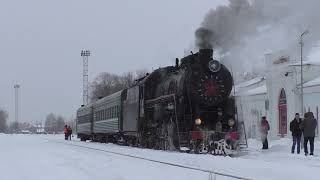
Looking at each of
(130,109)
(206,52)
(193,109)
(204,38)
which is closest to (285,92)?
(130,109)

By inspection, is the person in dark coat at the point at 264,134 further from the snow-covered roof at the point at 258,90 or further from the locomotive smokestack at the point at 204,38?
the snow-covered roof at the point at 258,90

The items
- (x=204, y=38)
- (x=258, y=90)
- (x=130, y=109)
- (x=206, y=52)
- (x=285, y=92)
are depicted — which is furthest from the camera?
(x=258, y=90)

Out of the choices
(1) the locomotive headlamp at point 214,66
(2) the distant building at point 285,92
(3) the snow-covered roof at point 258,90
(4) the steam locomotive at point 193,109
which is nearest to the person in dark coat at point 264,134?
(4) the steam locomotive at point 193,109

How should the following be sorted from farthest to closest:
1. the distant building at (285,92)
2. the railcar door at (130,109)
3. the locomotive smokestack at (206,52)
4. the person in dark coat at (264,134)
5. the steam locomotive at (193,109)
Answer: the distant building at (285,92)
the railcar door at (130,109)
the person in dark coat at (264,134)
the locomotive smokestack at (206,52)
the steam locomotive at (193,109)

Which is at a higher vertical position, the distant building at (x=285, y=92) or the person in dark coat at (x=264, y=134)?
the distant building at (x=285, y=92)

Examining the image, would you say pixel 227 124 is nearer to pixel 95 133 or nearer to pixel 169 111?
pixel 169 111

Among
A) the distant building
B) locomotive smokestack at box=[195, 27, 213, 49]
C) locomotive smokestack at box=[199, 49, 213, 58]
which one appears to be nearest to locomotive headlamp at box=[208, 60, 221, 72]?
locomotive smokestack at box=[199, 49, 213, 58]

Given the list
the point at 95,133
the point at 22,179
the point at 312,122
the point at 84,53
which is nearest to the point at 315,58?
the point at 95,133

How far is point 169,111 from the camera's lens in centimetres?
2191

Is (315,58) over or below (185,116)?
over

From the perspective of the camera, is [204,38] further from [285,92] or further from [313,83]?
[285,92]

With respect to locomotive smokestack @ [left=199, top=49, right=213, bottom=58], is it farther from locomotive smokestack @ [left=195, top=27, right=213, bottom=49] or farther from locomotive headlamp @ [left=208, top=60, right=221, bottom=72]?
locomotive smokestack @ [left=195, top=27, right=213, bottom=49]

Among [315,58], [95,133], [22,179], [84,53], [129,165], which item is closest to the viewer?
[22,179]

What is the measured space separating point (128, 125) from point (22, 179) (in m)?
14.6
